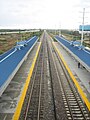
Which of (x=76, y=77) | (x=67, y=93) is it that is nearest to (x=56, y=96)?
(x=67, y=93)

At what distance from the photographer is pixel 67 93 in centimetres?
1499

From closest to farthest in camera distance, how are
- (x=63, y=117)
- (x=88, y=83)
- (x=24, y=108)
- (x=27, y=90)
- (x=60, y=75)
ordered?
(x=63, y=117) → (x=24, y=108) → (x=27, y=90) → (x=88, y=83) → (x=60, y=75)

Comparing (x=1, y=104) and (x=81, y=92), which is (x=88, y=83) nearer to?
(x=81, y=92)

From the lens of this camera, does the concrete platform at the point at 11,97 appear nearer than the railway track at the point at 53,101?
No

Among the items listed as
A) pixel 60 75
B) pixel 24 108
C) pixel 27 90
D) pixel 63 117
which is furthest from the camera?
pixel 60 75

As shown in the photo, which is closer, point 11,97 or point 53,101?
point 53,101

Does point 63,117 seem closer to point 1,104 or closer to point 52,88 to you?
point 1,104

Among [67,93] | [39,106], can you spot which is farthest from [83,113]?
[67,93]

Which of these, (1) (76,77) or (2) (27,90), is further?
(1) (76,77)

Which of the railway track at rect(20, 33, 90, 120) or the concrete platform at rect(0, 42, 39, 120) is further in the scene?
the concrete platform at rect(0, 42, 39, 120)

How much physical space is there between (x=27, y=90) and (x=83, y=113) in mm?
5388

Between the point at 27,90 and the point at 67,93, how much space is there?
9.46ft

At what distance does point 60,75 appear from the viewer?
2031cm

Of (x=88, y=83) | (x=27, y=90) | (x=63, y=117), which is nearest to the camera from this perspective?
(x=63, y=117)
